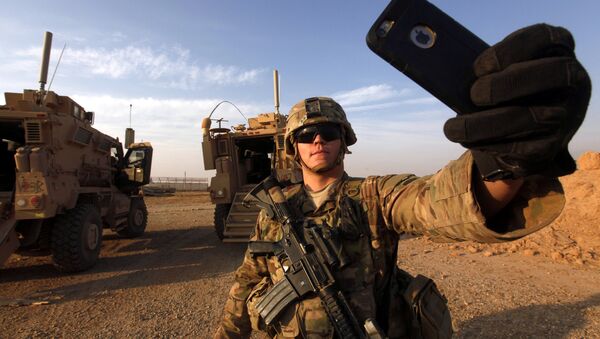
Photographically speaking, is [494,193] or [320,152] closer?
[494,193]

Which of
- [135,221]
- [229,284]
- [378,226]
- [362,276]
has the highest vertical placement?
[378,226]

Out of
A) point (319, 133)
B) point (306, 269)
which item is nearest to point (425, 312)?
point (306, 269)

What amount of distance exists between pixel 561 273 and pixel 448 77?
5379 mm

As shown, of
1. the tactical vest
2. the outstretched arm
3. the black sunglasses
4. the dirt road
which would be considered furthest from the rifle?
the dirt road

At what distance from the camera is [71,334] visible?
11.4 feet

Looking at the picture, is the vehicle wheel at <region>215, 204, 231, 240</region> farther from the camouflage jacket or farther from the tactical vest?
the tactical vest

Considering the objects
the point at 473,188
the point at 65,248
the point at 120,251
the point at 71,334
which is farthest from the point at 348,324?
the point at 120,251

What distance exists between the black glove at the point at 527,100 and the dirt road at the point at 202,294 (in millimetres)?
2971

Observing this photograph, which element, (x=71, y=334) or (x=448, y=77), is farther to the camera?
(x=71, y=334)

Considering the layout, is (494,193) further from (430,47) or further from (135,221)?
(135,221)

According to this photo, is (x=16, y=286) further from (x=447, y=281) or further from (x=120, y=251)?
(x=447, y=281)

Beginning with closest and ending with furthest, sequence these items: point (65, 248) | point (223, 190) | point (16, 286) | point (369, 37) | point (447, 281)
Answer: point (369, 37)
point (447, 281)
point (16, 286)
point (65, 248)
point (223, 190)

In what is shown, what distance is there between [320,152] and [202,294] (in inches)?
138

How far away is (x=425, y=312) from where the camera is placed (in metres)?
1.59
